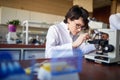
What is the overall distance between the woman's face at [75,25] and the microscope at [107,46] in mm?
246

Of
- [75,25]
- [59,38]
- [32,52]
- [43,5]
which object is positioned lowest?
[32,52]

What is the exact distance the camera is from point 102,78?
2.28 feet

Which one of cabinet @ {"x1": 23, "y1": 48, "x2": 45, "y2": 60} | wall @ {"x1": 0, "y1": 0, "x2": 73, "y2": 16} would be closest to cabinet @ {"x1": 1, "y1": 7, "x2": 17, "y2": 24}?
wall @ {"x1": 0, "y1": 0, "x2": 73, "y2": 16}

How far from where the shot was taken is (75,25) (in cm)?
143

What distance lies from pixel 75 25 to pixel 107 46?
436mm

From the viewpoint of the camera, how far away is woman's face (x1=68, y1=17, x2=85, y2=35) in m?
1.40

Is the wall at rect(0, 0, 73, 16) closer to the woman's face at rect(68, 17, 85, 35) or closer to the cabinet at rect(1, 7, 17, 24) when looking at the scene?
the cabinet at rect(1, 7, 17, 24)

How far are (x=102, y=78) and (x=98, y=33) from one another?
557 mm

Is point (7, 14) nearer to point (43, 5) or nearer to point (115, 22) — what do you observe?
point (43, 5)

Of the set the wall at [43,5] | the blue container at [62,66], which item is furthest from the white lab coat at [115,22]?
the wall at [43,5]

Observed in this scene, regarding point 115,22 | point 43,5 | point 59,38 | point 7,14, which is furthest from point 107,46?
point 43,5

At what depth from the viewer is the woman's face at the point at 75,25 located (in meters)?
1.40

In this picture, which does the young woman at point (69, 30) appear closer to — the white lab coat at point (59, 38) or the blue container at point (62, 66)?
the white lab coat at point (59, 38)

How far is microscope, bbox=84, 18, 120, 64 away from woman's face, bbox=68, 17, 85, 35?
25 centimetres
